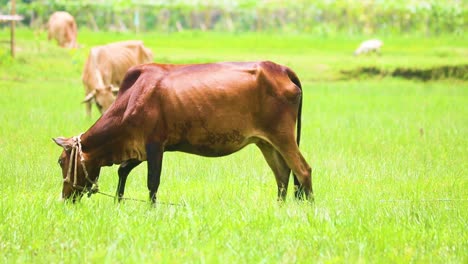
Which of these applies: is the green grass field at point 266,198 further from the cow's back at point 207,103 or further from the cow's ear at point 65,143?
the cow's back at point 207,103

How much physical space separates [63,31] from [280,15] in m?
10.4

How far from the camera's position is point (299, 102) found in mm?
7711

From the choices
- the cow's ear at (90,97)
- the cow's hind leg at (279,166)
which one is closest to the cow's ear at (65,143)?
the cow's hind leg at (279,166)

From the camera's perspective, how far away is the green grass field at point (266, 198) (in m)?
5.82

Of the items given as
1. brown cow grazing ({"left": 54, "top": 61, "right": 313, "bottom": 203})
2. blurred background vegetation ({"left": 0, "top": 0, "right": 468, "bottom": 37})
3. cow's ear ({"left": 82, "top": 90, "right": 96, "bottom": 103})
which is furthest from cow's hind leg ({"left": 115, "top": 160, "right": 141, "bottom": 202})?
blurred background vegetation ({"left": 0, "top": 0, "right": 468, "bottom": 37})

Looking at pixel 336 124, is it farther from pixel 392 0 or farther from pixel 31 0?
pixel 31 0

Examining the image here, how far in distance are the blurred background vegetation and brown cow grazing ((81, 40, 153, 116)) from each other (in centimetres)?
1440

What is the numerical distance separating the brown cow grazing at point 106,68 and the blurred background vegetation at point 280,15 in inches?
567

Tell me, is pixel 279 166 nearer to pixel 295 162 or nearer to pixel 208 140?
pixel 295 162

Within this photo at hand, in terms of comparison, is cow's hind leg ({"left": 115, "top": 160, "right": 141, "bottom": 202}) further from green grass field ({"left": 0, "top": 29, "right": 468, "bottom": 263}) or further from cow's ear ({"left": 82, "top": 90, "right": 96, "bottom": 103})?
cow's ear ({"left": 82, "top": 90, "right": 96, "bottom": 103})

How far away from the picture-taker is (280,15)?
34.1 m

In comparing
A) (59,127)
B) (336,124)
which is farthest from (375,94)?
(59,127)

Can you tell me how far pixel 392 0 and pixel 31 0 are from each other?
12.3 metres

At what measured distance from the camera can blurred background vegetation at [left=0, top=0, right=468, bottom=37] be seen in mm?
30688
